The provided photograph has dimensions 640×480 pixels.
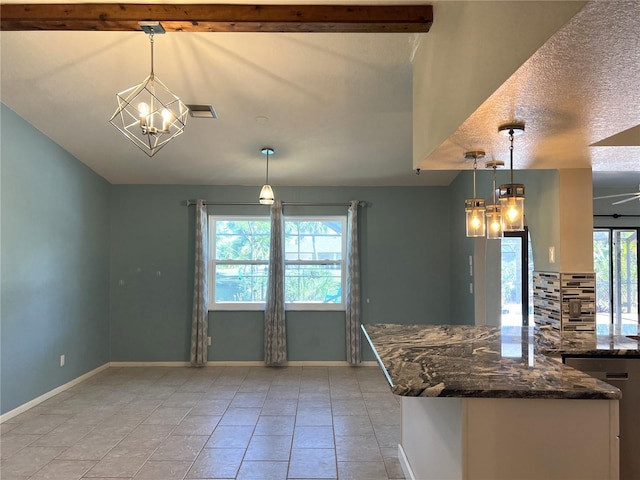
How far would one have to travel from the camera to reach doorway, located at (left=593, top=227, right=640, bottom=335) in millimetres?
5332

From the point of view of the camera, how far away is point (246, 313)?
546 centimetres

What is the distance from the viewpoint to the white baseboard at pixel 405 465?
2.49 m

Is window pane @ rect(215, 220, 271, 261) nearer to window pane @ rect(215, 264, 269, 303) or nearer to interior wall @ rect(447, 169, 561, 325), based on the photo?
window pane @ rect(215, 264, 269, 303)

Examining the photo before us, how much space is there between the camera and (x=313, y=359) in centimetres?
546

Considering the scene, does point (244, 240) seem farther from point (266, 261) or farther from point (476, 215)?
point (476, 215)

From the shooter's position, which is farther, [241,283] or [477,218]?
[241,283]

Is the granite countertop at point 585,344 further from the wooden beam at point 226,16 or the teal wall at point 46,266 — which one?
the teal wall at point 46,266

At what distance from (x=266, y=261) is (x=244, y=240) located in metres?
0.41

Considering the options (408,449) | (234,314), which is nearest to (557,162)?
(408,449)

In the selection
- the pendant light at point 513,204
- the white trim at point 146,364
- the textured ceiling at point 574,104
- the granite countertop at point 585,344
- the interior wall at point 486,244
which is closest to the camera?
the textured ceiling at point 574,104

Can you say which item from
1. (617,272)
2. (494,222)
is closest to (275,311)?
(494,222)

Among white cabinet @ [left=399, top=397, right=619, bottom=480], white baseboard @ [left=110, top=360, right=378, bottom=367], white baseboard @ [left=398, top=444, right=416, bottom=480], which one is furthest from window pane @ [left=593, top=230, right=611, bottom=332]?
white cabinet @ [left=399, top=397, right=619, bottom=480]

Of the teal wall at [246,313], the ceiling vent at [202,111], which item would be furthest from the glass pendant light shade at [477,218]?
the teal wall at [246,313]

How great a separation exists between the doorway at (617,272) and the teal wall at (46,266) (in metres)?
6.32
